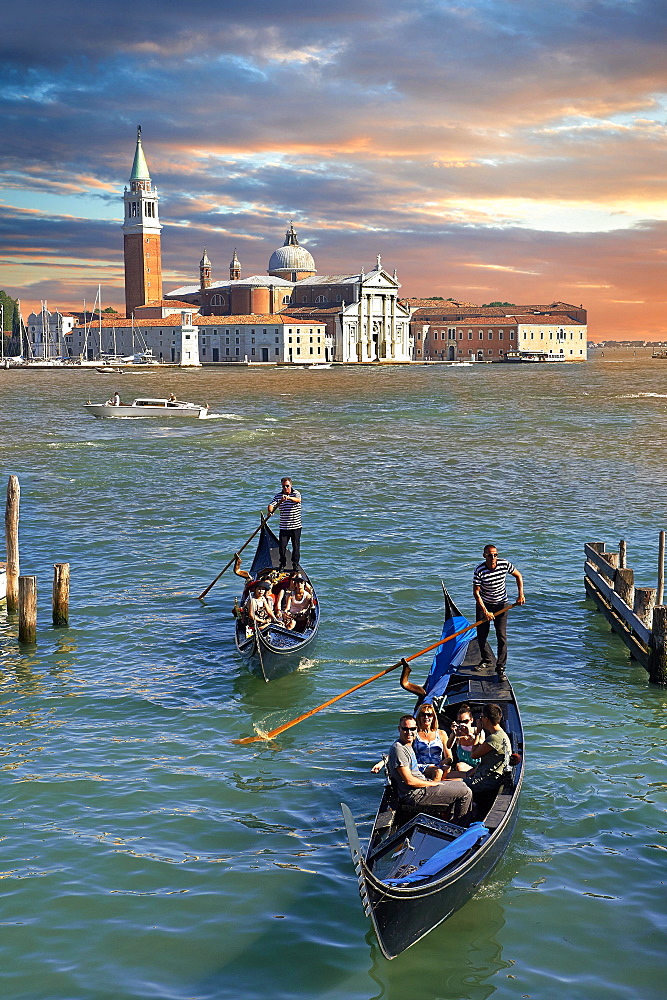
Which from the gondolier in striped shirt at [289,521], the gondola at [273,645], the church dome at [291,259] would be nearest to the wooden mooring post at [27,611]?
the gondola at [273,645]

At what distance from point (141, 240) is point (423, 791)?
435 feet

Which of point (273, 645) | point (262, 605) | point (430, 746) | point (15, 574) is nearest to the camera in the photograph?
point (430, 746)

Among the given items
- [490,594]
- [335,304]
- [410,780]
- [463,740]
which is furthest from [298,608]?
[335,304]

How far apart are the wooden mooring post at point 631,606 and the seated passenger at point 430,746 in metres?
4.02

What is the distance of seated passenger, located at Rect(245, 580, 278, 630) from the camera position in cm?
1192

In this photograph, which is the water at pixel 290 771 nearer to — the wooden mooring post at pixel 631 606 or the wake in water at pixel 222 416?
the wooden mooring post at pixel 631 606

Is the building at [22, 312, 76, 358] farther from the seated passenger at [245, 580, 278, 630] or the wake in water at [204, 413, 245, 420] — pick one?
the seated passenger at [245, 580, 278, 630]

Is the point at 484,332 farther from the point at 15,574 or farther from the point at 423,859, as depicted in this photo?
the point at 423,859

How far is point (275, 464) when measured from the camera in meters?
32.7

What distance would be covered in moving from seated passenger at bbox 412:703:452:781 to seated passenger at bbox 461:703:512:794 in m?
0.20

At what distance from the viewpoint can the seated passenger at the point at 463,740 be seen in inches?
313

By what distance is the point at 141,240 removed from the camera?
132500mm

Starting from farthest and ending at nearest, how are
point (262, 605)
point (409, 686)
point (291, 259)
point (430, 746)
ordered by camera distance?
point (291, 259)
point (262, 605)
point (409, 686)
point (430, 746)

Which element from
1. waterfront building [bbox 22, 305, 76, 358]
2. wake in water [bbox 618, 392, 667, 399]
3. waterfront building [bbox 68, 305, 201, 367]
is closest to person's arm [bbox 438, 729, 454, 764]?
wake in water [bbox 618, 392, 667, 399]
